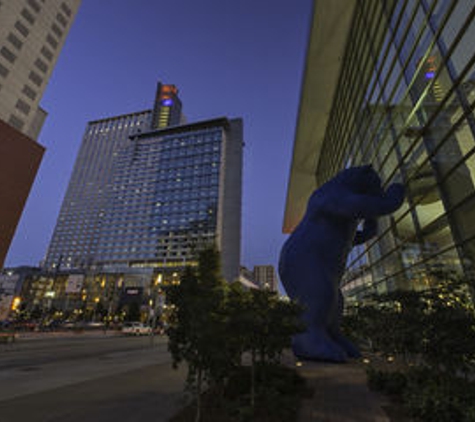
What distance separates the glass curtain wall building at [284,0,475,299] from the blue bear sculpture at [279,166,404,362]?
232cm

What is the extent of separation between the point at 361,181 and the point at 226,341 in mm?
8439

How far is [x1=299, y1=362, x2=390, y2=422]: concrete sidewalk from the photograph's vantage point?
4742 mm

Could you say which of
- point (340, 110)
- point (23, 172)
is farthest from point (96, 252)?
point (340, 110)

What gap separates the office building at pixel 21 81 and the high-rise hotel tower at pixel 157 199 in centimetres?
5200

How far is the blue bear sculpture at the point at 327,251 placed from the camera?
363 inches

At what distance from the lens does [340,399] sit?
18.6 feet

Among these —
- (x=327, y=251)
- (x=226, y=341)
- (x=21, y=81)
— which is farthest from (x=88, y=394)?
(x=21, y=81)

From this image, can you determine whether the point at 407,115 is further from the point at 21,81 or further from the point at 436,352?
the point at 21,81

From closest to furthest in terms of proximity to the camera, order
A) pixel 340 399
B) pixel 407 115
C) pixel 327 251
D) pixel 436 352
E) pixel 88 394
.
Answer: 1. pixel 436 352
2. pixel 340 399
3. pixel 88 394
4. pixel 327 251
5. pixel 407 115

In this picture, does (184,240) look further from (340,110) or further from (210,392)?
(210,392)

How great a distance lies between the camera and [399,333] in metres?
5.53

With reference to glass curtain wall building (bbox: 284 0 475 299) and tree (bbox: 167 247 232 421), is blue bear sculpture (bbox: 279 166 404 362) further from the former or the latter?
tree (bbox: 167 247 232 421)

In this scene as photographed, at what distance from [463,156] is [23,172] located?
29.7 metres

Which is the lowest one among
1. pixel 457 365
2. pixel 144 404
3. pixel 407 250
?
pixel 144 404
